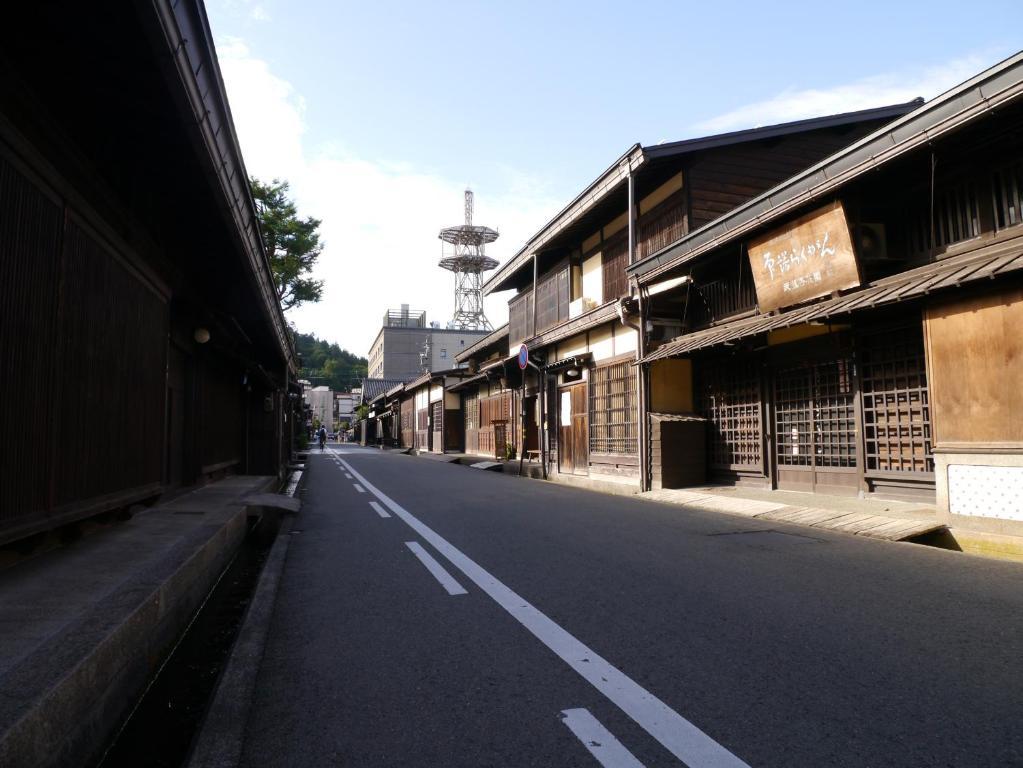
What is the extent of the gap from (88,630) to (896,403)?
34.2 ft

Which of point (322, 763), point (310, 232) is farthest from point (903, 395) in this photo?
point (310, 232)

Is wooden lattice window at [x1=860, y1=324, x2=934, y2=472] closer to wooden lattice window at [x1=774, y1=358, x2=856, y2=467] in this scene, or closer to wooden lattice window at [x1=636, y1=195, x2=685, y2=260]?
wooden lattice window at [x1=774, y1=358, x2=856, y2=467]

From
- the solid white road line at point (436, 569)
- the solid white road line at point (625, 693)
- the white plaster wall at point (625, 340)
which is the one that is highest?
the white plaster wall at point (625, 340)

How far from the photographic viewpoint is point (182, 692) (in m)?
3.95

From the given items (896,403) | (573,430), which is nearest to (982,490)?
(896,403)

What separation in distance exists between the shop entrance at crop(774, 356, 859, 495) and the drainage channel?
9455mm

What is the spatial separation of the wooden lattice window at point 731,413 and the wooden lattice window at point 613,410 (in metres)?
1.94

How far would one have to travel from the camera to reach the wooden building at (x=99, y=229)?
4.06 metres

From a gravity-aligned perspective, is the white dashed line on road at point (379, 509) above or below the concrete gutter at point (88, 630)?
below

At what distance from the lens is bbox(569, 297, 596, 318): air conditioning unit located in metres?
19.9

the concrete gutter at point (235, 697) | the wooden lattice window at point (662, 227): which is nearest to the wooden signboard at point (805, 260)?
the wooden lattice window at point (662, 227)

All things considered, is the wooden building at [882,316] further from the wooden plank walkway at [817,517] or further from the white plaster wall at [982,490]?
the wooden plank walkway at [817,517]

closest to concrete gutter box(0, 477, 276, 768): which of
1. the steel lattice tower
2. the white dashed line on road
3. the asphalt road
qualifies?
the asphalt road

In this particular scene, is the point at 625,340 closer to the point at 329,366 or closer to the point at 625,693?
the point at 625,693
